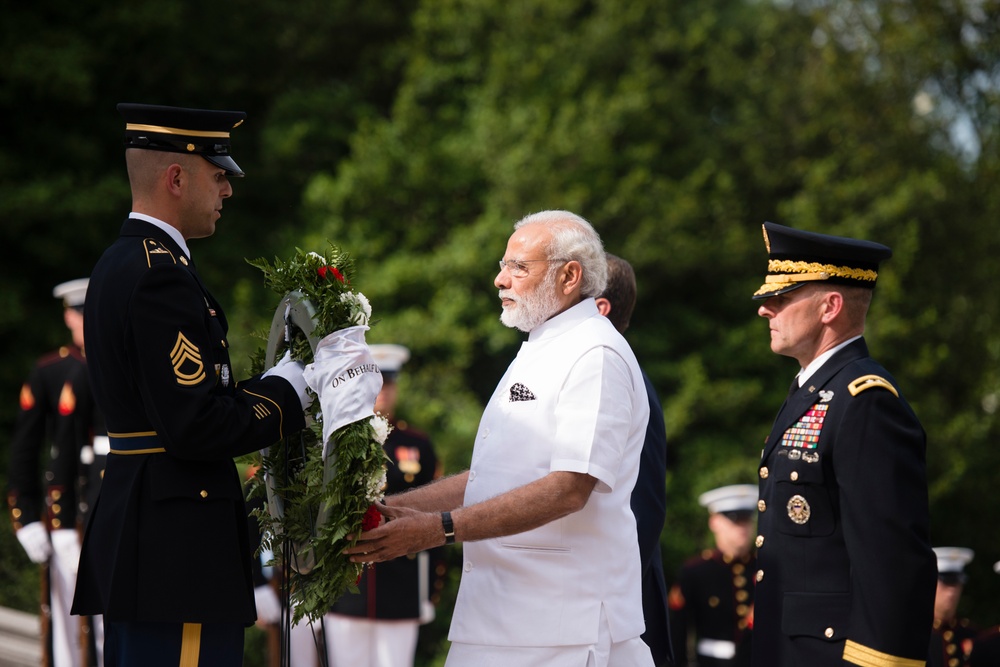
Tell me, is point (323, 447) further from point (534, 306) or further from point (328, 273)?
point (534, 306)

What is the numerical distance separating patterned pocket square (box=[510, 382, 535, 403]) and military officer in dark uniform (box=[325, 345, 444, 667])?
3402 millimetres

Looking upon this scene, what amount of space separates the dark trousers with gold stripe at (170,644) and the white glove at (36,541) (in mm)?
4384

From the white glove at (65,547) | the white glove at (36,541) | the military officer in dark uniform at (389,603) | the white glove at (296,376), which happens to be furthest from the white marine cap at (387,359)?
the white glove at (296,376)

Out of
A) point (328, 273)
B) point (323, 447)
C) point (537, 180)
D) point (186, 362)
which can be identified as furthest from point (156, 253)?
point (537, 180)

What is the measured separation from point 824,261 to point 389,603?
430cm

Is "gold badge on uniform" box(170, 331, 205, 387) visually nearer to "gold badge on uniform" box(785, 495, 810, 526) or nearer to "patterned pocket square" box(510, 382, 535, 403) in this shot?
"patterned pocket square" box(510, 382, 535, 403)

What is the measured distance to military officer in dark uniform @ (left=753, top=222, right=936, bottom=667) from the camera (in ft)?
12.1

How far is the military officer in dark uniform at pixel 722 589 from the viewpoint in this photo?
8523mm

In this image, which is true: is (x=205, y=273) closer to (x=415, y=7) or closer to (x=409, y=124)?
(x=409, y=124)

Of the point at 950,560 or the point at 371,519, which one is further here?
the point at 950,560

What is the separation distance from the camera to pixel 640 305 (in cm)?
1507

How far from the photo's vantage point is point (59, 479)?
782cm

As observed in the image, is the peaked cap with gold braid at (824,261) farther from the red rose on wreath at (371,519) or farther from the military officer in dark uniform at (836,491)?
the red rose on wreath at (371,519)

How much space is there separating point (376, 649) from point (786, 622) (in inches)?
171
